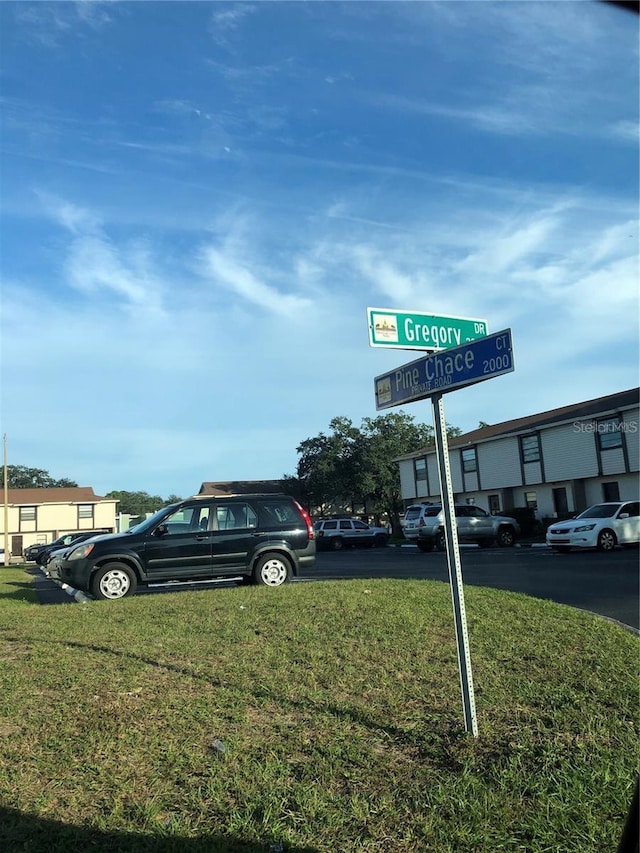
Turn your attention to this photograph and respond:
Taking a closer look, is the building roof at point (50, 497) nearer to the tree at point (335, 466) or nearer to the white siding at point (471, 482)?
the tree at point (335, 466)

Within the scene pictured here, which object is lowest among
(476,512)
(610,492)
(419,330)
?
(476,512)

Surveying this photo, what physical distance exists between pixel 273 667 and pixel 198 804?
227cm

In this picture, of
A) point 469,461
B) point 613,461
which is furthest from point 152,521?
point 469,461

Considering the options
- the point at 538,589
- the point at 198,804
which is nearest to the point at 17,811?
the point at 198,804

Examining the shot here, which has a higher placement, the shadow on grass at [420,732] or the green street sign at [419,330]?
the green street sign at [419,330]

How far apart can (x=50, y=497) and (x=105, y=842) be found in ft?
202

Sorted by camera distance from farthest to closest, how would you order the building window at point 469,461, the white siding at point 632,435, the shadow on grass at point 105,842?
the building window at point 469,461 < the white siding at point 632,435 < the shadow on grass at point 105,842

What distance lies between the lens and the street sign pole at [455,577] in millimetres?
4184

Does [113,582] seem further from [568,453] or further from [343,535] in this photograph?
[343,535]

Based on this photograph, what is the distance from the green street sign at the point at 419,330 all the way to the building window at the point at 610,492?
2931 cm

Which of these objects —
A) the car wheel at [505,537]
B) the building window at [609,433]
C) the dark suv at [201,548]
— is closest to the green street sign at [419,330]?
the dark suv at [201,548]

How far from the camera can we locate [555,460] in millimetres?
34031

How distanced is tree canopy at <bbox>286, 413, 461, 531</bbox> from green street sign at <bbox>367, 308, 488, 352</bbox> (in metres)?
46.2

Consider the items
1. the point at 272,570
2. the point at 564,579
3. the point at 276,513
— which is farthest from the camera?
the point at 564,579
